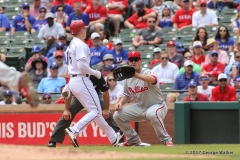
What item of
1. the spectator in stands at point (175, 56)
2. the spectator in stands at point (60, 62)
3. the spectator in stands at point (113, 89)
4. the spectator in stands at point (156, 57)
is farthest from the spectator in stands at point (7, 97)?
the spectator in stands at point (175, 56)

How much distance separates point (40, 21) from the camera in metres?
17.4

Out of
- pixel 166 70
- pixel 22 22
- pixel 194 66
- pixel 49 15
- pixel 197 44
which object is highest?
pixel 49 15

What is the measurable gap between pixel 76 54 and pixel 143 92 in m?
1.25

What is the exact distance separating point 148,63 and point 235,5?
3.04 metres

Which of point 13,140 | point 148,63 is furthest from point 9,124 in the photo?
point 148,63

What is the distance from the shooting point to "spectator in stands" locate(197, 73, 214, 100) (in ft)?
42.4

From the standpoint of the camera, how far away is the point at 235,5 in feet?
54.5

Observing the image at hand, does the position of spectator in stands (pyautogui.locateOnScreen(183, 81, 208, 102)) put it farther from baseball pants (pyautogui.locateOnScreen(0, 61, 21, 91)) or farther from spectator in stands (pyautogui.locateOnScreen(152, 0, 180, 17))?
baseball pants (pyautogui.locateOnScreen(0, 61, 21, 91))

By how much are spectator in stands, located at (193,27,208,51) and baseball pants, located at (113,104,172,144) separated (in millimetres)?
4908

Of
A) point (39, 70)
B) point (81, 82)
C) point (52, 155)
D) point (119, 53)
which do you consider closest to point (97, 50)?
point (119, 53)

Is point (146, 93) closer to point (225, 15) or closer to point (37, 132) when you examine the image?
point (37, 132)

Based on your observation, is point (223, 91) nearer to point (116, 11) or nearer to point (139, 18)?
point (139, 18)

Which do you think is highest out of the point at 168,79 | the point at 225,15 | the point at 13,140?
the point at 225,15

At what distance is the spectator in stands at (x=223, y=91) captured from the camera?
12438 mm
